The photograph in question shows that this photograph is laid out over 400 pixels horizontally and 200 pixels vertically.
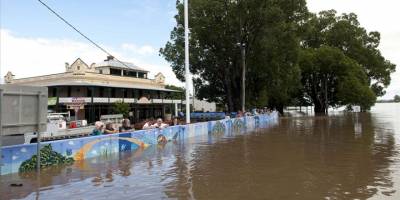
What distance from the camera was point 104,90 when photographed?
53688mm

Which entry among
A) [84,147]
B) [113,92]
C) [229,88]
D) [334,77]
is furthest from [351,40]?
[84,147]

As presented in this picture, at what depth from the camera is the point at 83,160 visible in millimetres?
14250

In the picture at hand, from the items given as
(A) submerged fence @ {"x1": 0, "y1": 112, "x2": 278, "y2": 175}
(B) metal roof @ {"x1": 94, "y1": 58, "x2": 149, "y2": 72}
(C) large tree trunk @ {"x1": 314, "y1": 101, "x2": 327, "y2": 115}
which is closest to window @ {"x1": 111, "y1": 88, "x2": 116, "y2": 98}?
(B) metal roof @ {"x1": 94, "y1": 58, "x2": 149, "y2": 72}

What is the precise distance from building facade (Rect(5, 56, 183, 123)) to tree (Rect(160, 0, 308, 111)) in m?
7.07

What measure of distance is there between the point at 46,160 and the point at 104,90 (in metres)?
41.7

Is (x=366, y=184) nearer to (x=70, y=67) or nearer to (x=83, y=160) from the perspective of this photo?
(x=83, y=160)

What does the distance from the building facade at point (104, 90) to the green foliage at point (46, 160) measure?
2856 centimetres

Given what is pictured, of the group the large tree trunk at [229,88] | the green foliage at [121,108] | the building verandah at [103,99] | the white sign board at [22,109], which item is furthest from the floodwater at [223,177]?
the green foliage at [121,108]

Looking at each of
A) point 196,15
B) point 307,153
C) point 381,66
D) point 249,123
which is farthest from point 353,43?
point 307,153

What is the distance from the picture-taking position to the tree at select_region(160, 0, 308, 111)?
4403cm

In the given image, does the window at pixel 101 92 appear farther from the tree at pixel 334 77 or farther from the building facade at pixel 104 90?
the tree at pixel 334 77

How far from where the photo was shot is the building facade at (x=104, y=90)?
49625mm

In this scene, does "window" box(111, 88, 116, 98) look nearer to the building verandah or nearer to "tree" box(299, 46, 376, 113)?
the building verandah

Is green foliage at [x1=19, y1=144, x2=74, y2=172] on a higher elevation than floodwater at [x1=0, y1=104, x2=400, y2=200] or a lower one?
higher
